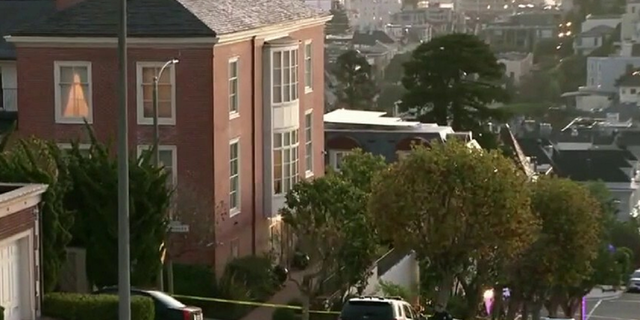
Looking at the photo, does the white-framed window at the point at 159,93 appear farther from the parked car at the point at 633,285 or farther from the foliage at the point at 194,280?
the parked car at the point at 633,285

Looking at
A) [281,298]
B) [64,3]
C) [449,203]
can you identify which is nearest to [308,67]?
[64,3]

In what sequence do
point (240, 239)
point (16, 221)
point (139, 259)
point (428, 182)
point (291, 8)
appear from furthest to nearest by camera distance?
point (291, 8) < point (240, 239) < point (428, 182) < point (139, 259) < point (16, 221)

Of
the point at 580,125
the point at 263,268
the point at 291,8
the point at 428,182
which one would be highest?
the point at 291,8

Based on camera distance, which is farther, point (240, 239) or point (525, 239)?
point (240, 239)

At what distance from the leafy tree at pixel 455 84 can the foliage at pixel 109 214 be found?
139ft

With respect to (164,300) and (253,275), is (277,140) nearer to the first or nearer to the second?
(253,275)

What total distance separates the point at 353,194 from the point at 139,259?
8709mm

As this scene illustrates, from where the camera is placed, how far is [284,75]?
43.0 m

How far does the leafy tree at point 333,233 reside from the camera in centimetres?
3588

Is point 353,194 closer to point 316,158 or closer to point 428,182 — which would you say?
point 428,182

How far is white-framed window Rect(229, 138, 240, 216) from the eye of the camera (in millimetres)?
40000

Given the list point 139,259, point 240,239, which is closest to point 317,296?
point 240,239

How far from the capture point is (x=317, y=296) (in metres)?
36.8

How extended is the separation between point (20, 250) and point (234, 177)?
48.1ft
